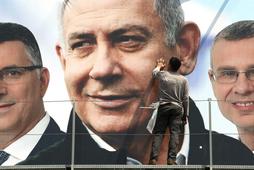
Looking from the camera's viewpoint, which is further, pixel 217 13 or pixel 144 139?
pixel 217 13

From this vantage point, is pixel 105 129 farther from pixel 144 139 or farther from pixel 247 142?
pixel 247 142

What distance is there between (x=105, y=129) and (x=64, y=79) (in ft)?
3.46

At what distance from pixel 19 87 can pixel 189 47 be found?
280 cm

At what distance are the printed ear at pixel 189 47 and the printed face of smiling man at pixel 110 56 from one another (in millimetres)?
256

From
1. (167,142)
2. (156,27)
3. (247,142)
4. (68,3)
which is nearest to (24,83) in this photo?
(68,3)

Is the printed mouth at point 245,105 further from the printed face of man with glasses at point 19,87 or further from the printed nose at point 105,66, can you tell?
the printed face of man with glasses at point 19,87

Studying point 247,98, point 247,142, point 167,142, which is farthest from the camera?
point 247,98

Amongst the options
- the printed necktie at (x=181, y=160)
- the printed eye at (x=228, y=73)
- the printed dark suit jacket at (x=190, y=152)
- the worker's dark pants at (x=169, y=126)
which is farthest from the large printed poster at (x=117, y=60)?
the worker's dark pants at (x=169, y=126)

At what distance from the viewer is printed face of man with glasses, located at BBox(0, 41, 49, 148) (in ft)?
31.4

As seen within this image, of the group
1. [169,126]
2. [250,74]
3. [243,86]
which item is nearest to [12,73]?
[169,126]

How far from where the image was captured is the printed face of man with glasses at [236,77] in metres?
9.45

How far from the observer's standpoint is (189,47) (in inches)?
387

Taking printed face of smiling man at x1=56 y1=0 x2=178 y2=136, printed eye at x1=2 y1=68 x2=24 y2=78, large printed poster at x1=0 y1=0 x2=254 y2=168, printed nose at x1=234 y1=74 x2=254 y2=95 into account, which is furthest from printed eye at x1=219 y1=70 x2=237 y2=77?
printed eye at x1=2 y1=68 x2=24 y2=78

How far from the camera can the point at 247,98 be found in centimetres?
947
